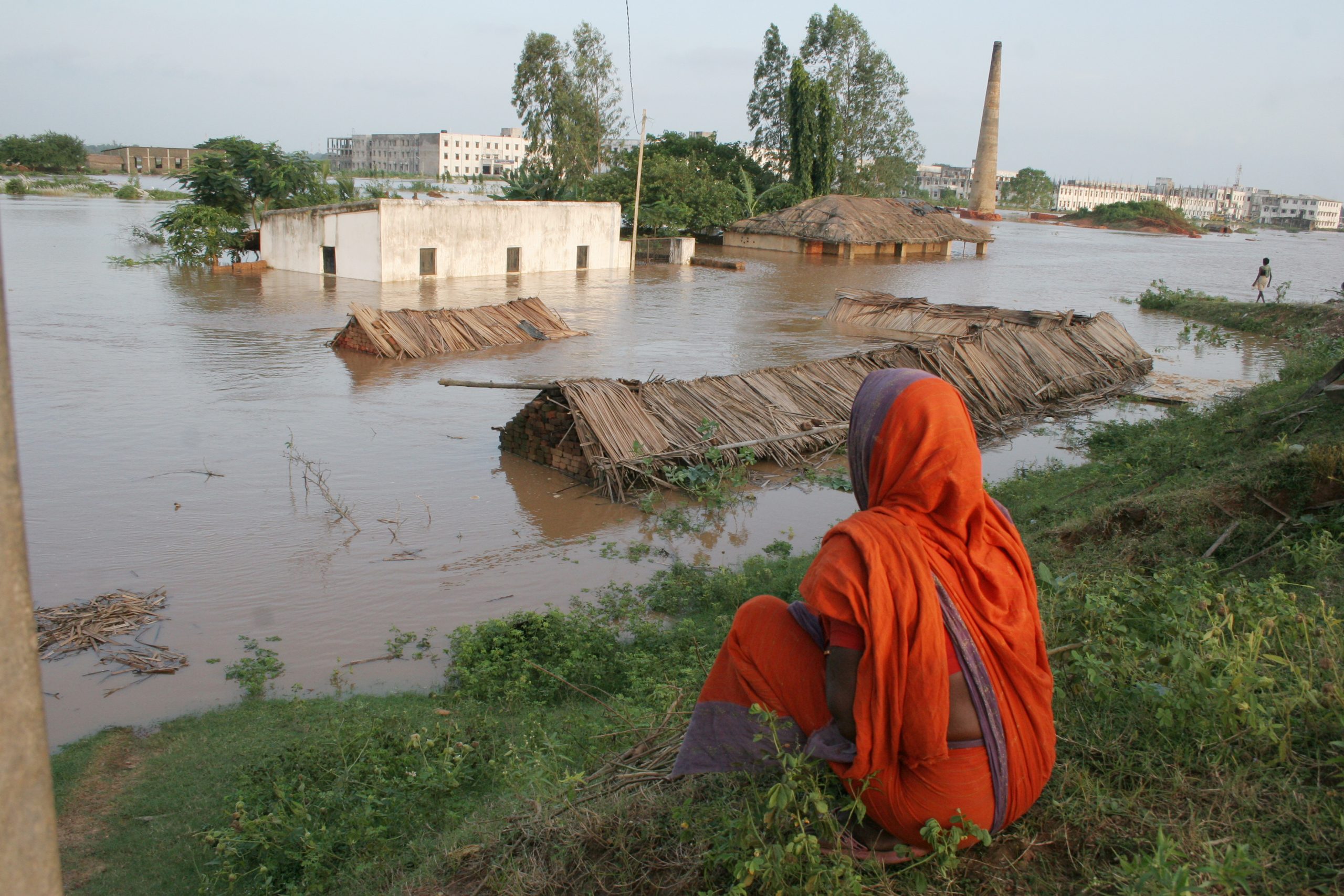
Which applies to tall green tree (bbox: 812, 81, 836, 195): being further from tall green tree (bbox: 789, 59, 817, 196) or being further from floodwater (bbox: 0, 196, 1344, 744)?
floodwater (bbox: 0, 196, 1344, 744)

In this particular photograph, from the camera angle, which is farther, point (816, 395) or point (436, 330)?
point (436, 330)

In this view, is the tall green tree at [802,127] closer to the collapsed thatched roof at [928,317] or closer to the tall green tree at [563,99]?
the tall green tree at [563,99]

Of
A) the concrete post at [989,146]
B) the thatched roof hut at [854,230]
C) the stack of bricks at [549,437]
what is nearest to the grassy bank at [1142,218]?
the concrete post at [989,146]

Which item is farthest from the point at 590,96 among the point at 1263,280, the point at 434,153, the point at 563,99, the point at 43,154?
the point at 434,153

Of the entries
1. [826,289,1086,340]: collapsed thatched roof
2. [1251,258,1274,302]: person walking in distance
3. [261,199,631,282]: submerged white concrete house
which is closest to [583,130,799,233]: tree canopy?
[261,199,631,282]: submerged white concrete house

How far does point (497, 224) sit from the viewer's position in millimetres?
25062

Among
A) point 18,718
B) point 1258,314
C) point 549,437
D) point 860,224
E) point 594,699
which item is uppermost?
point 860,224

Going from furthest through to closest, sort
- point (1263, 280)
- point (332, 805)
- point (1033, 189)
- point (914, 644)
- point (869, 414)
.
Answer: point (1033, 189)
point (1263, 280)
point (332, 805)
point (869, 414)
point (914, 644)

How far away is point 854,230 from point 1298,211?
5529 inches

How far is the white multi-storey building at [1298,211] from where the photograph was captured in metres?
135

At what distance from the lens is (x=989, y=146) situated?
67.8 m

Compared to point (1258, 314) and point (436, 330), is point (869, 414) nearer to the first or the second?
point (436, 330)

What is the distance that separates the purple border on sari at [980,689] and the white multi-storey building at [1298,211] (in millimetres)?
157980

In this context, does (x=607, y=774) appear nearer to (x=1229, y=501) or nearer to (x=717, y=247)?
(x=1229, y=501)
